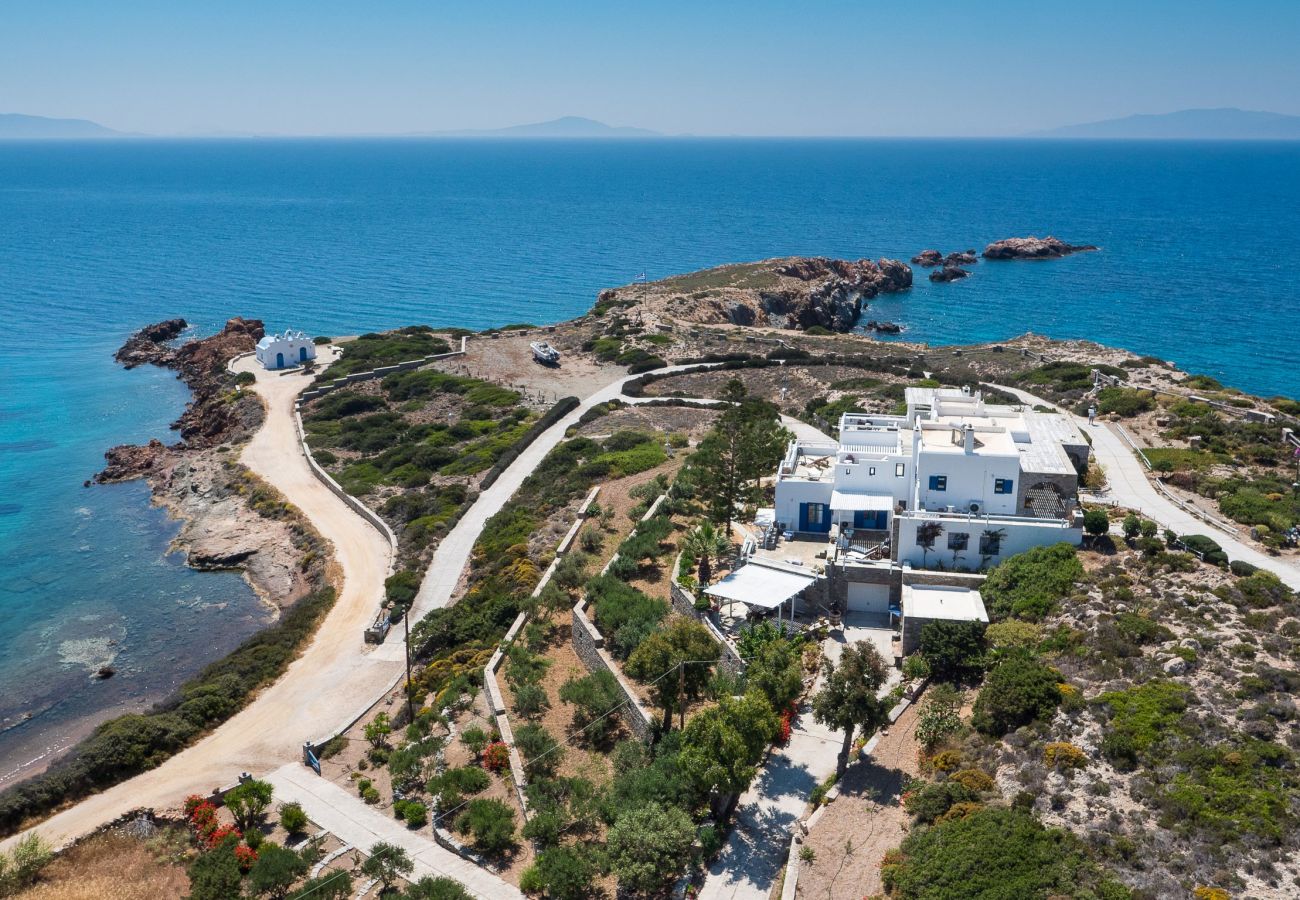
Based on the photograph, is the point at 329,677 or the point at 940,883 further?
the point at 329,677

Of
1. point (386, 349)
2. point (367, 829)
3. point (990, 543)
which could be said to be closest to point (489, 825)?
point (367, 829)

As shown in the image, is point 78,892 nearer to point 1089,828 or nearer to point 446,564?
point 446,564

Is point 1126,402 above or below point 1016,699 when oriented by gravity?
below

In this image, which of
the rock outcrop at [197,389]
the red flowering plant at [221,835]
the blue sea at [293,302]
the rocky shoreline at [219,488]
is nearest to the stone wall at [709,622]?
the red flowering plant at [221,835]

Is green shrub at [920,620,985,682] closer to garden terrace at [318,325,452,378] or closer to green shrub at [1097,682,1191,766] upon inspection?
green shrub at [1097,682,1191,766]

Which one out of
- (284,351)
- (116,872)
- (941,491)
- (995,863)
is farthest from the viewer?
(284,351)

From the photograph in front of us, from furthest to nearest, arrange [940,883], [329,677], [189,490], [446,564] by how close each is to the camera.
Answer: 1. [189,490]
2. [446,564]
3. [329,677]
4. [940,883]

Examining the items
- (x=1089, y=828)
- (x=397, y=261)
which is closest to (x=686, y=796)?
(x=1089, y=828)

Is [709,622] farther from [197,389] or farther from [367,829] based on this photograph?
[197,389]
